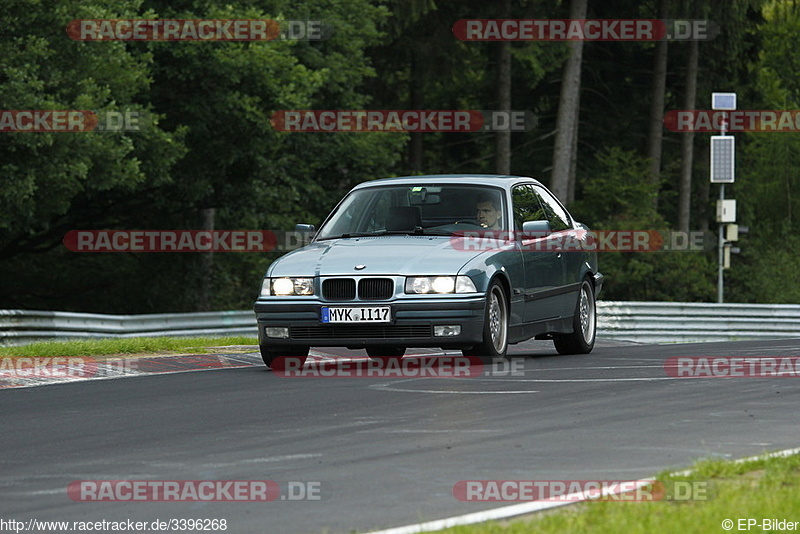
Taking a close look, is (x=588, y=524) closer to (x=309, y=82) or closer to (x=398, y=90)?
(x=309, y=82)

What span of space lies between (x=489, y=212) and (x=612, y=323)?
13844mm

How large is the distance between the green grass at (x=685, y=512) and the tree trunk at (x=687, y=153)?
48.1 m

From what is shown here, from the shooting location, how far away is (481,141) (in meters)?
56.6

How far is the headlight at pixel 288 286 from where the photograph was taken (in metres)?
13.6

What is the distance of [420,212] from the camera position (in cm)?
1487

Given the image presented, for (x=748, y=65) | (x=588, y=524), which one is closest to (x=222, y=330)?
(x=588, y=524)

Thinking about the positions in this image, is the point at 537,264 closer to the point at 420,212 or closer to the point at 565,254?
the point at 565,254
